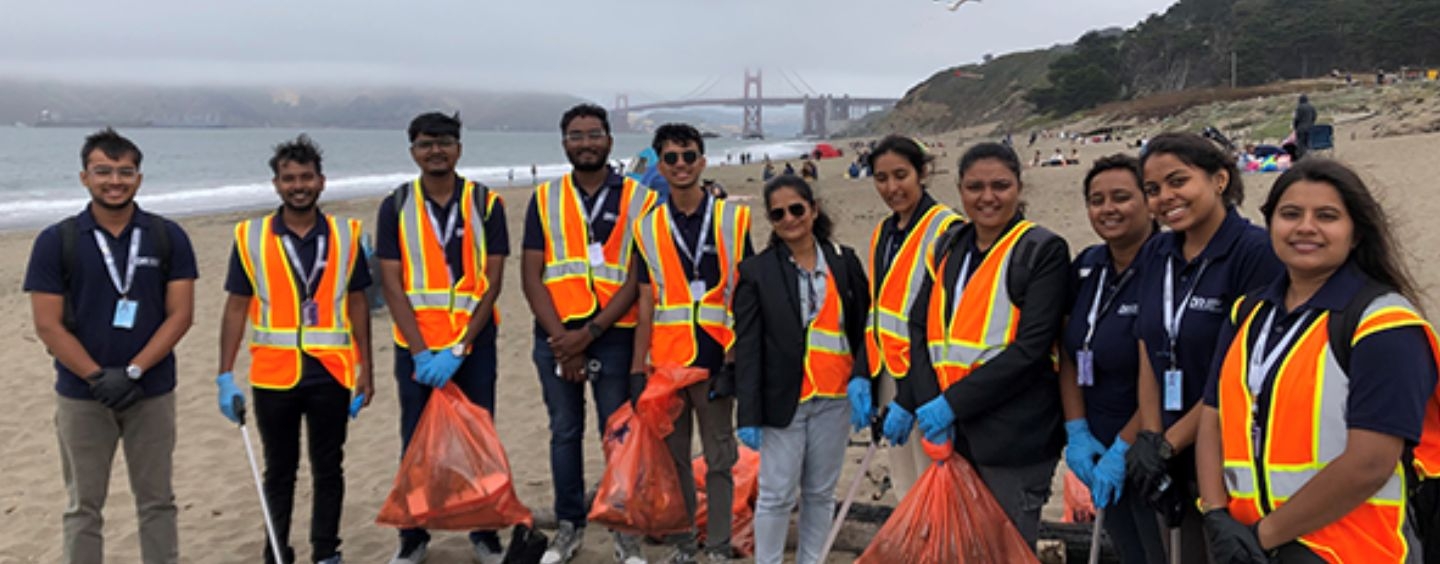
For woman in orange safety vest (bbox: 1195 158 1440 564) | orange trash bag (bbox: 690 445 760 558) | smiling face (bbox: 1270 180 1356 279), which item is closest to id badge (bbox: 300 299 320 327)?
orange trash bag (bbox: 690 445 760 558)

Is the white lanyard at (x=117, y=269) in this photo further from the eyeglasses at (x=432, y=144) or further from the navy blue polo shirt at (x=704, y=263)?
the navy blue polo shirt at (x=704, y=263)

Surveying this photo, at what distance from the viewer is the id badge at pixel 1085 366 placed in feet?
9.07

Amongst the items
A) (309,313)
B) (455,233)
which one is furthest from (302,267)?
Answer: (455,233)

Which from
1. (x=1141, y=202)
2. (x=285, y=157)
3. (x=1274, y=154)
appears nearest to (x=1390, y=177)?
(x=1274, y=154)

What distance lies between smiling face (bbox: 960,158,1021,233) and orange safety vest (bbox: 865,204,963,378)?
262 mm

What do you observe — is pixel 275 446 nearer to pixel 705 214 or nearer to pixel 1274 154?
pixel 705 214

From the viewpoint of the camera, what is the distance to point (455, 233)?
154 inches

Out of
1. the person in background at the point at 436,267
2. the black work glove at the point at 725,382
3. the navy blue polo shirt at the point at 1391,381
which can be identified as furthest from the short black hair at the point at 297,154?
the navy blue polo shirt at the point at 1391,381

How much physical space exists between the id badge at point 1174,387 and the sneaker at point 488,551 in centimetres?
290

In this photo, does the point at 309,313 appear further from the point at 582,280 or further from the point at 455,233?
the point at 582,280

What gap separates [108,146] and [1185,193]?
376 centimetres

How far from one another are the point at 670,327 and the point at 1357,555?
2.44 meters

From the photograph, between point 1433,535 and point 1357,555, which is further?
point 1433,535

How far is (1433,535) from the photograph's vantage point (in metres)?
2.23
